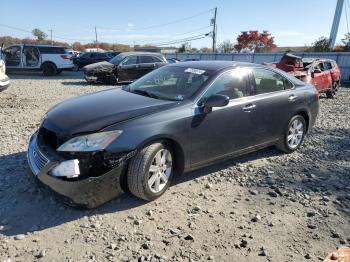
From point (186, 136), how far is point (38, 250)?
1.96 m

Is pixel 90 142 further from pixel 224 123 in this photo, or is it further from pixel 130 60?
pixel 130 60

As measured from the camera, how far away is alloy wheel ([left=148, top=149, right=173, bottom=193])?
377 cm

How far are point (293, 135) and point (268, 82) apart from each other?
1.15 m

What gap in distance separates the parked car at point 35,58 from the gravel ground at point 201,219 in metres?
15.0

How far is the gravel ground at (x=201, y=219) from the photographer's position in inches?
120

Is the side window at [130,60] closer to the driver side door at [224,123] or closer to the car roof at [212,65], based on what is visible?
the car roof at [212,65]

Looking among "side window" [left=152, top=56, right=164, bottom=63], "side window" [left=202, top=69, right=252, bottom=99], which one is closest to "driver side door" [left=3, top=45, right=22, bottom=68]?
"side window" [left=152, top=56, right=164, bottom=63]

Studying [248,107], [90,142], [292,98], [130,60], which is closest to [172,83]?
[248,107]

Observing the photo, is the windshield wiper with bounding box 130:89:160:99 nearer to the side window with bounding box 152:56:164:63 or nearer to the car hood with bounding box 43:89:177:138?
the car hood with bounding box 43:89:177:138

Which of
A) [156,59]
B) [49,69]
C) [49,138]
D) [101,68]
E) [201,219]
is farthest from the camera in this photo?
[49,69]

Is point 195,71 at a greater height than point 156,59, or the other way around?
point 195,71

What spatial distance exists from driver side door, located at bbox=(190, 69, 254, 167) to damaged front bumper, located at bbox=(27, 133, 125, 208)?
1083mm

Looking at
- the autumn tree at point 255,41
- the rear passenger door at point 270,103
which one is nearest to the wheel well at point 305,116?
the rear passenger door at point 270,103

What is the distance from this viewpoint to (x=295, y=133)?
5.76 m
